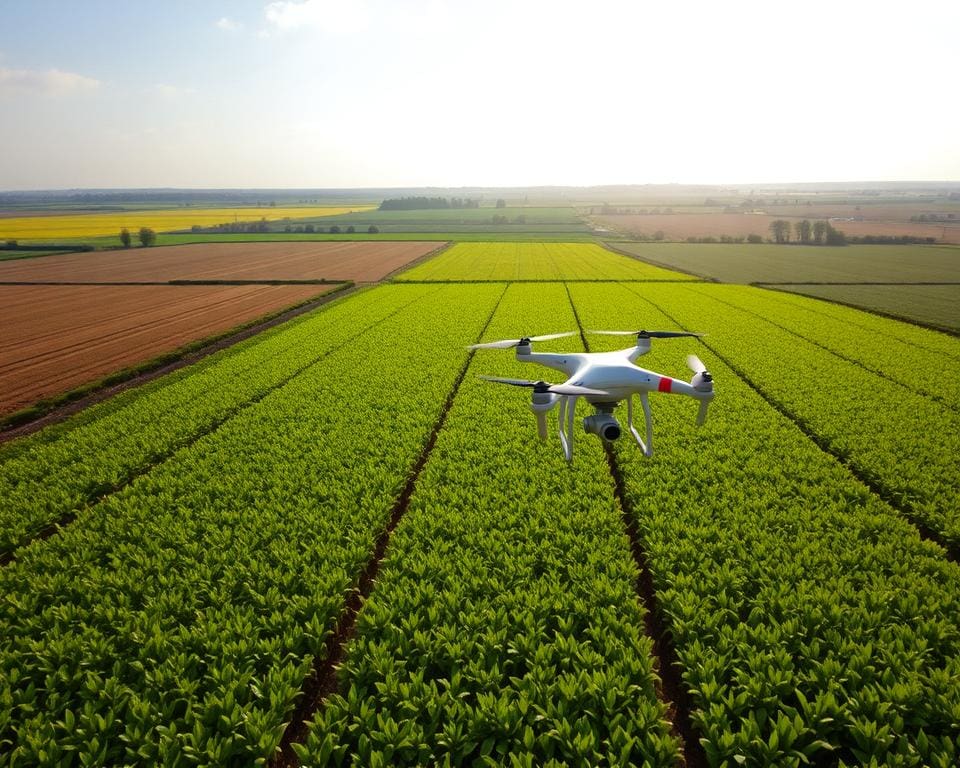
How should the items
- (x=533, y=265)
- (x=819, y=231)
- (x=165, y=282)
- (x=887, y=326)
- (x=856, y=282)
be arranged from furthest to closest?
(x=819, y=231) → (x=533, y=265) → (x=165, y=282) → (x=856, y=282) → (x=887, y=326)

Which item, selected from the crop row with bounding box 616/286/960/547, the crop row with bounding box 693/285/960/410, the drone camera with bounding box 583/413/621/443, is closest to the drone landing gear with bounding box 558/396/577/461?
the drone camera with bounding box 583/413/621/443

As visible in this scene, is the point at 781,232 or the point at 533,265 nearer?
the point at 533,265

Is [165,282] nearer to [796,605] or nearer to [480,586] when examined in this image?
[480,586]

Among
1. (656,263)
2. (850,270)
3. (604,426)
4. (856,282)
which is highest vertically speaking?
(656,263)

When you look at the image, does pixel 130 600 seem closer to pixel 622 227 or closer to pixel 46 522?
pixel 46 522

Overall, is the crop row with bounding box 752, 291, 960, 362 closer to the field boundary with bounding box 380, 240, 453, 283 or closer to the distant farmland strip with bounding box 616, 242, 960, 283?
the distant farmland strip with bounding box 616, 242, 960, 283

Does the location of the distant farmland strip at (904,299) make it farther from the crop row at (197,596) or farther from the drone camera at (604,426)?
the crop row at (197,596)

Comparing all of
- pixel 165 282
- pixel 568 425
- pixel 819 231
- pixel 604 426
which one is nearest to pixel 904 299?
pixel 568 425
